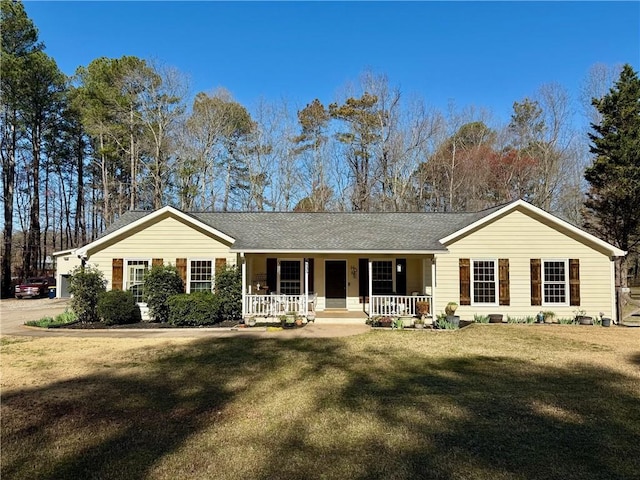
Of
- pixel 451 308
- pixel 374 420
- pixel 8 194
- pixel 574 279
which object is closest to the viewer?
pixel 374 420

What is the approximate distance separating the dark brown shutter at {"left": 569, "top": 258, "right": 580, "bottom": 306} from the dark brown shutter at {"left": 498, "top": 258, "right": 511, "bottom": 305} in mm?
2223

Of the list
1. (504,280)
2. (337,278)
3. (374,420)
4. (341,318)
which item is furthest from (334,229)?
(374,420)

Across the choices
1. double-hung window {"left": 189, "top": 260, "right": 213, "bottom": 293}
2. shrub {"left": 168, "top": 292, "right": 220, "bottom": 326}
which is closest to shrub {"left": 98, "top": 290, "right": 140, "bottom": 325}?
shrub {"left": 168, "top": 292, "right": 220, "bottom": 326}

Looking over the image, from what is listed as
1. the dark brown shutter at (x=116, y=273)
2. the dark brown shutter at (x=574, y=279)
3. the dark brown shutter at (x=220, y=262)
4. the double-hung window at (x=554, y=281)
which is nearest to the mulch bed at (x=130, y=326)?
the dark brown shutter at (x=116, y=273)

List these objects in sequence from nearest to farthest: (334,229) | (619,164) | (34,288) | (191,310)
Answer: (191,310)
(334,229)
(619,164)
(34,288)

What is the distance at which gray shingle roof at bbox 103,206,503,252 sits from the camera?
14.6 meters

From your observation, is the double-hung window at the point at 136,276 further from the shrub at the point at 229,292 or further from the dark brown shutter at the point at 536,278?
the dark brown shutter at the point at 536,278

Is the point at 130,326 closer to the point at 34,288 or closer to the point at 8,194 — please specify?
the point at 34,288

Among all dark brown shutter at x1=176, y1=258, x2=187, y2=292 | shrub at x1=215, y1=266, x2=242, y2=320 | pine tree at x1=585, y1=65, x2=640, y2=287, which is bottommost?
shrub at x1=215, y1=266, x2=242, y2=320

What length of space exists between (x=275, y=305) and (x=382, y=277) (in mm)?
4498

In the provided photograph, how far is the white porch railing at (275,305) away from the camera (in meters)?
14.0

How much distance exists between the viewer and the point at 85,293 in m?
13.8

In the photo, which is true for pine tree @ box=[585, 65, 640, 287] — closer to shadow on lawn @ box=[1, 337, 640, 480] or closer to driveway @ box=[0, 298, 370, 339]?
driveway @ box=[0, 298, 370, 339]

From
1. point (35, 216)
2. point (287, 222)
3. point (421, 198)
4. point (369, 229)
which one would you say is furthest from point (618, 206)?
point (35, 216)
